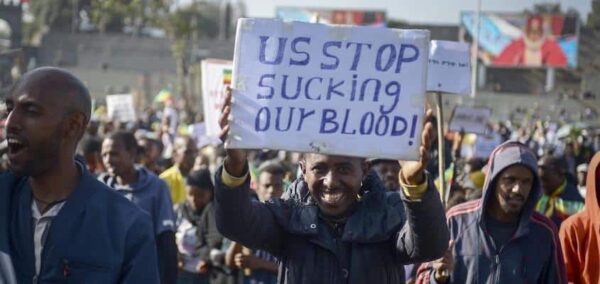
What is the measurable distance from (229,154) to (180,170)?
663cm

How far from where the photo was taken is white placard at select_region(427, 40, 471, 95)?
830cm

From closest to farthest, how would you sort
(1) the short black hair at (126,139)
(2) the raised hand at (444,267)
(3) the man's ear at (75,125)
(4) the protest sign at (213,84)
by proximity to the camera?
(3) the man's ear at (75,125)
(2) the raised hand at (444,267)
(1) the short black hair at (126,139)
(4) the protest sign at (213,84)

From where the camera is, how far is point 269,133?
439cm

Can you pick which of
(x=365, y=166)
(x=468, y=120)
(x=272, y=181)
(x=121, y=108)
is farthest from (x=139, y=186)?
(x=121, y=108)

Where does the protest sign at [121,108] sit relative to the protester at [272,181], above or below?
below

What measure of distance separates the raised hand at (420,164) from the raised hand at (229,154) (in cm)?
54

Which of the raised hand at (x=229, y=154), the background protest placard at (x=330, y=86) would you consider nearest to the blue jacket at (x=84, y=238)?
the raised hand at (x=229, y=154)

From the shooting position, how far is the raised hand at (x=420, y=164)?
13.7 ft

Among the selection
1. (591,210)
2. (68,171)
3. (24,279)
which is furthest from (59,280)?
(591,210)

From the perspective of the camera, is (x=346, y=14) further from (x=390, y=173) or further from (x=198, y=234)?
A: (x=198, y=234)

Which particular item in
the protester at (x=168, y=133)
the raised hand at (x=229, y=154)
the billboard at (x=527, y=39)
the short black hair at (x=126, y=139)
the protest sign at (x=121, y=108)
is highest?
the raised hand at (x=229, y=154)

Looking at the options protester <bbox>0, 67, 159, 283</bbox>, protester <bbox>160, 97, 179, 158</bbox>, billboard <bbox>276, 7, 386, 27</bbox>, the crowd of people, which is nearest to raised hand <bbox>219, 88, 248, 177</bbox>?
the crowd of people

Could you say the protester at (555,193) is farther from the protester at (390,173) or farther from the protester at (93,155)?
the protester at (93,155)

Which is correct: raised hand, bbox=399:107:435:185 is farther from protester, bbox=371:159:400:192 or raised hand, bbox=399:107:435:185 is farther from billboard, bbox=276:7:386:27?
billboard, bbox=276:7:386:27
